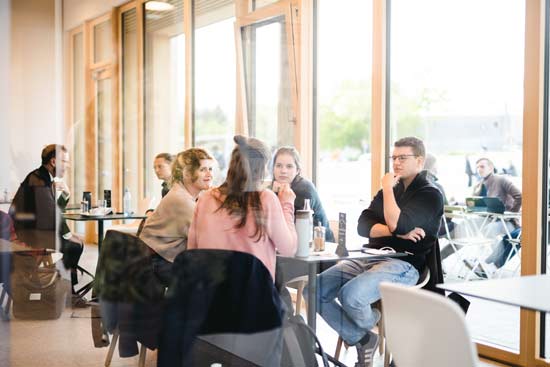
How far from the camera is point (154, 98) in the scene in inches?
118

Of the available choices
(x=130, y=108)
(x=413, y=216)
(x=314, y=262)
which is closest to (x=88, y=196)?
(x=130, y=108)

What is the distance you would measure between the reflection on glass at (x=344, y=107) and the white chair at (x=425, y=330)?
1.37 meters

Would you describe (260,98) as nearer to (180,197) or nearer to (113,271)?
(180,197)

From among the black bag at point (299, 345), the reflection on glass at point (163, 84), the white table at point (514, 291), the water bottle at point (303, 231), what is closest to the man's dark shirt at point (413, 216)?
the water bottle at point (303, 231)

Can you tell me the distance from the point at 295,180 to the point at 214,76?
24.5 inches

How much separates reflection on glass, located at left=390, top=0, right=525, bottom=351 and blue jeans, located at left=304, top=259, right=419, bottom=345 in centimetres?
32

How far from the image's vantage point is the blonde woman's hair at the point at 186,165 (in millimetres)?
2934

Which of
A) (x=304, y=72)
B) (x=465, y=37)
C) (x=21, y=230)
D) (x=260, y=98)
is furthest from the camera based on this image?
(x=465, y=37)

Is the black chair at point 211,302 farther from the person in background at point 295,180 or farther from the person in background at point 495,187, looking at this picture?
the person in background at point 495,187

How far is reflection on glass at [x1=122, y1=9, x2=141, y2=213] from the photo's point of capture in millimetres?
2898

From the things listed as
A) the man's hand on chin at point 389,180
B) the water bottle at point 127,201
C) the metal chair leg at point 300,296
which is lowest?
the metal chair leg at point 300,296

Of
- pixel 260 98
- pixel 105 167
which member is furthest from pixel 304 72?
pixel 105 167

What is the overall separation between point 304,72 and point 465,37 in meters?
1.04

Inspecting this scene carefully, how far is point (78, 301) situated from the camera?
287 centimetres
